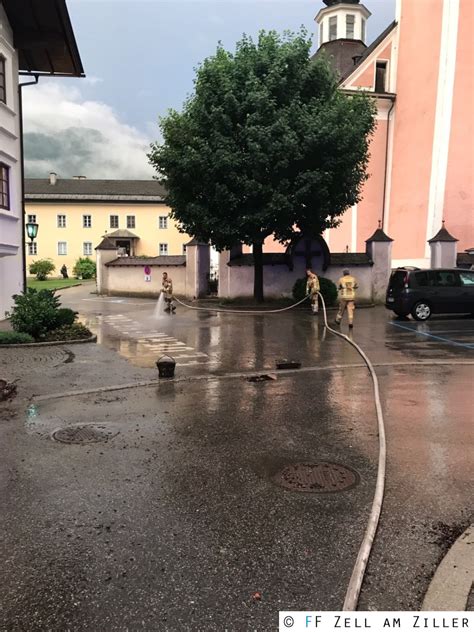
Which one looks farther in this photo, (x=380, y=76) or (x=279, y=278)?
(x=380, y=76)

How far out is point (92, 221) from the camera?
6762cm

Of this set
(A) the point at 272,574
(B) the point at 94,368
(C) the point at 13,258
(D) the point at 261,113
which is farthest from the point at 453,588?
(D) the point at 261,113

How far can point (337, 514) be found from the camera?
4.20 meters

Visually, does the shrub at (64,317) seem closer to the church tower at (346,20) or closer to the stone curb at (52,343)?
the stone curb at (52,343)

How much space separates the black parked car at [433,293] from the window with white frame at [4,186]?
1359 centimetres

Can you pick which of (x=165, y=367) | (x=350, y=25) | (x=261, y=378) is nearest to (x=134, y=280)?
(x=165, y=367)

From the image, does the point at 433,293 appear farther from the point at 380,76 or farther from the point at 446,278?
the point at 380,76

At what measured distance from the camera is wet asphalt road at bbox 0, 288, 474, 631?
3.13 metres

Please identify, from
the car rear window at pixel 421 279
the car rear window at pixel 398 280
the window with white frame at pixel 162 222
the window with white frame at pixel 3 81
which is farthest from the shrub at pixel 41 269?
the car rear window at pixel 421 279

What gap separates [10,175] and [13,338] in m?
7.85

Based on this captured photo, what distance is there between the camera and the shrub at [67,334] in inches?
544

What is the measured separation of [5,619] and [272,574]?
5.04 ft

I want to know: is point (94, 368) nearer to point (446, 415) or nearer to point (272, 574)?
point (446, 415)

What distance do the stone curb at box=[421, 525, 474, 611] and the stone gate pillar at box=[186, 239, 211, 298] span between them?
28177mm
